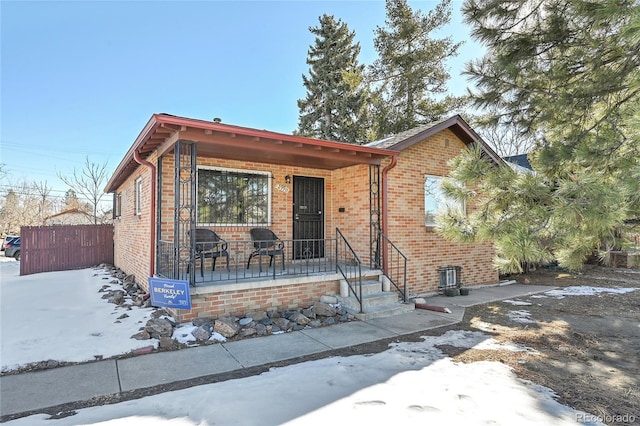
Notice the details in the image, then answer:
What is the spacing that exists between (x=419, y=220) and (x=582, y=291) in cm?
467

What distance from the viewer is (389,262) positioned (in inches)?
273

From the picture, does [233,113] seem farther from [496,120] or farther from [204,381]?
[204,381]

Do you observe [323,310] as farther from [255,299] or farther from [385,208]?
[385,208]

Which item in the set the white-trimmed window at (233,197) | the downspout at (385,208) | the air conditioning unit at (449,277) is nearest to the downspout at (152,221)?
the white-trimmed window at (233,197)

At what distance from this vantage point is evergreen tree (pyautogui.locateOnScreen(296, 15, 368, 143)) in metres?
18.0

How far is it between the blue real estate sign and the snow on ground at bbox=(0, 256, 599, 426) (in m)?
0.56

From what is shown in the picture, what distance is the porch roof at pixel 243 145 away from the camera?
464 centimetres

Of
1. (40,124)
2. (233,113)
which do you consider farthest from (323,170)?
(40,124)

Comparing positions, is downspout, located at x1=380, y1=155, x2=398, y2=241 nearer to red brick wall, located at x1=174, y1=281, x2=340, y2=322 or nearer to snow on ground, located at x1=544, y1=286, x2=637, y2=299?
red brick wall, located at x1=174, y1=281, x2=340, y2=322

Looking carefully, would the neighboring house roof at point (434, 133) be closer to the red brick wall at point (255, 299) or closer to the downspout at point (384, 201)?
the downspout at point (384, 201)

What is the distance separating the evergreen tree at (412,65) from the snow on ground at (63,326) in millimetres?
15337

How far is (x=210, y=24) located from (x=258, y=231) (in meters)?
6.38

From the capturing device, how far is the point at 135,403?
2.75 meters

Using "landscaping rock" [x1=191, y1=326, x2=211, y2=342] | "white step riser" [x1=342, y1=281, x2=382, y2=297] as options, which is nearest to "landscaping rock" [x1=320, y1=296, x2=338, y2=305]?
"white step riser" [x1=342, y1=281, x2=382, y2=297]
